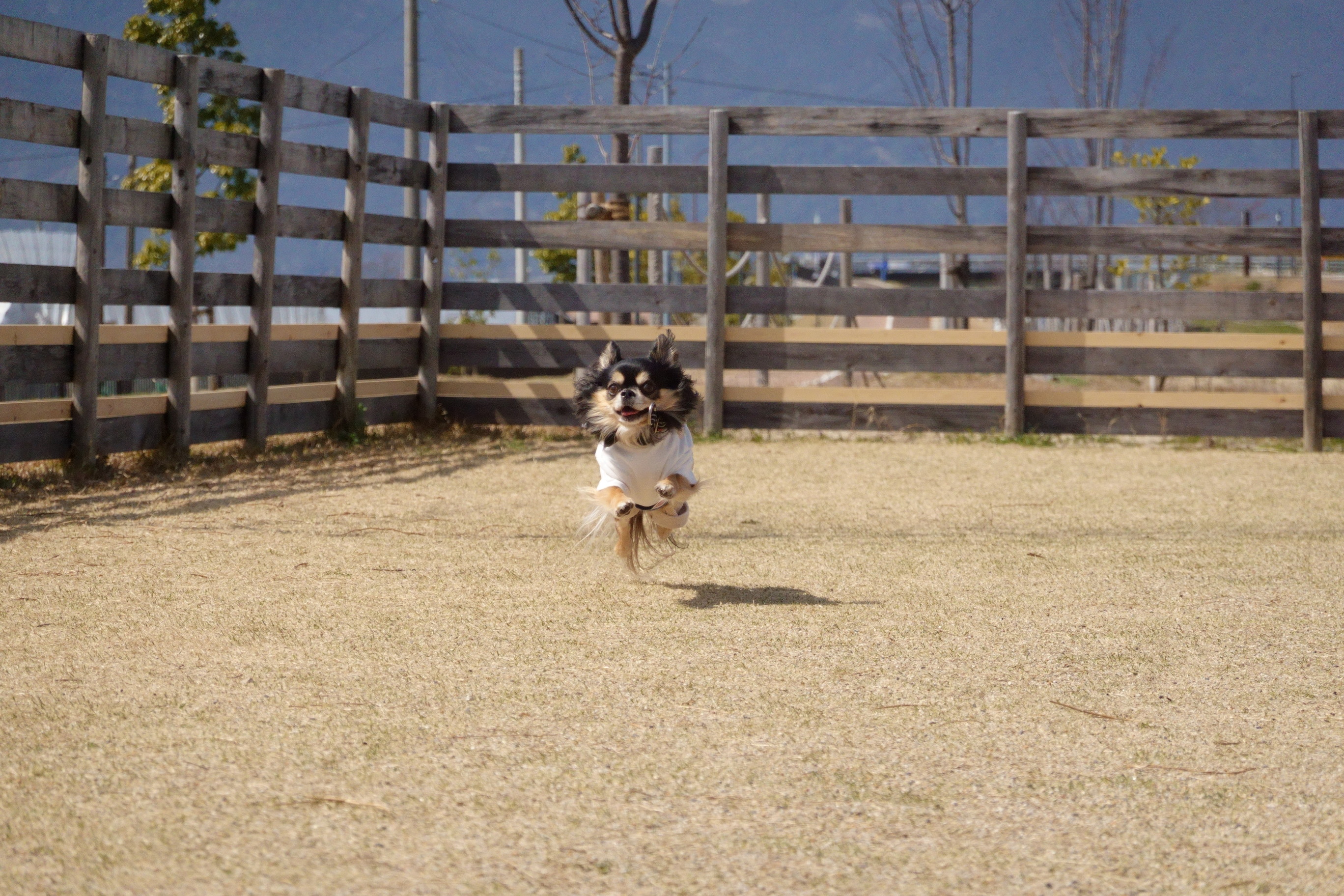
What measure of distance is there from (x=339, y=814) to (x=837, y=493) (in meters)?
4.25

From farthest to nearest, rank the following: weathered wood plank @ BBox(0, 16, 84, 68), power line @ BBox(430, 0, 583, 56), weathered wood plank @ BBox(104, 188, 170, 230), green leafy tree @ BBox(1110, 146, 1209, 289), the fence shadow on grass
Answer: green leafy tree @ BBox(1110, 146, 1209, 289) < power line @ BBox(430, 0, 583, 56) < weathered wood plank @ BBox(104, 188, 170, 230) < weathered wood plank @ BBox(0, 16, 84, 68) < the fence shadow on grass

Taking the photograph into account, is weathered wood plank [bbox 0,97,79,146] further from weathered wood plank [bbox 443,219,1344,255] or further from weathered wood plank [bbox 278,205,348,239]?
weathered wood plank [bbox 443,219,1344,255]

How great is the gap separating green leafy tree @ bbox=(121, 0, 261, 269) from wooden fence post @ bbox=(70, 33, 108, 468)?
575cm

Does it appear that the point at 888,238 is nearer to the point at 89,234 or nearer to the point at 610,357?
the point at 610,357

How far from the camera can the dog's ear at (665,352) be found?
421 centimetres

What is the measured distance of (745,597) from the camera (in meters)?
3.90

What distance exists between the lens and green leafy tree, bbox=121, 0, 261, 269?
38.4ft

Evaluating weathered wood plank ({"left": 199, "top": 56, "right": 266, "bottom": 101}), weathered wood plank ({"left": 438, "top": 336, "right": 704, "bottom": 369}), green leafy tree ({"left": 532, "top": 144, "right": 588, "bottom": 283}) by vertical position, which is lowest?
weathered wood plank ({"left": 438, "top": 336, "right": 704, "bottom": 369})

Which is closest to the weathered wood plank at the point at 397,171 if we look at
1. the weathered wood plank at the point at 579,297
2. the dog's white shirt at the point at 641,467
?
the weathered wood plank at the point at 579,297

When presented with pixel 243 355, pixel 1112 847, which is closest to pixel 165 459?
pixel 243 355

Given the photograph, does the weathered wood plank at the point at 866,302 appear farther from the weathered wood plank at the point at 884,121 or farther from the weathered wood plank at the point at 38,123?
the weathered wood plank at the point at 38,123

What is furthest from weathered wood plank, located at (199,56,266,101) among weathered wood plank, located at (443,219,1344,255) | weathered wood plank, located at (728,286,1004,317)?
weathered wood plank, located at (728,286,1004,317)

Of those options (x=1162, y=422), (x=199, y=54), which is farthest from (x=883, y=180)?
(x=199, y=54)

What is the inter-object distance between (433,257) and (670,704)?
6213mm
